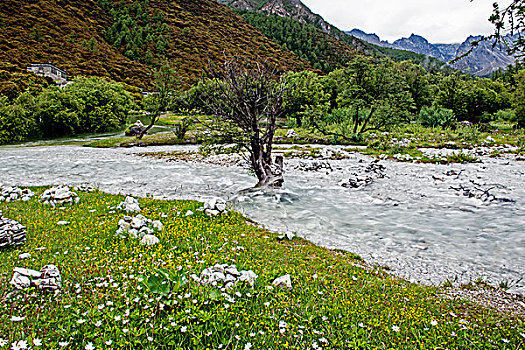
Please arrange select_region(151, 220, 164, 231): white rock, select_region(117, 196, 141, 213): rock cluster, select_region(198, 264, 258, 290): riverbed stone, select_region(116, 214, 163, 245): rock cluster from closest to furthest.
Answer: select_region(198, 264, 258, 290): riverbed stone < select_region(116, 214, 163, 245): rock cluster < select_region(151, 220, 164, 231): white rock < select_region(117, 196, 141, 213): rock cluster

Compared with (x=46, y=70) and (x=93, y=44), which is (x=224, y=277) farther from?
(x=93, y=44)

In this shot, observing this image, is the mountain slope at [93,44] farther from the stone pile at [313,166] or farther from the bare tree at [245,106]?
the bare tree at [245,106]

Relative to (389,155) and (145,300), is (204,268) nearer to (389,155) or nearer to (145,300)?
(145,300)

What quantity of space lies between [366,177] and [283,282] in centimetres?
1339

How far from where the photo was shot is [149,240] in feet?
23.6

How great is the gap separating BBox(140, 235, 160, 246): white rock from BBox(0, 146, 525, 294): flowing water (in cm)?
440

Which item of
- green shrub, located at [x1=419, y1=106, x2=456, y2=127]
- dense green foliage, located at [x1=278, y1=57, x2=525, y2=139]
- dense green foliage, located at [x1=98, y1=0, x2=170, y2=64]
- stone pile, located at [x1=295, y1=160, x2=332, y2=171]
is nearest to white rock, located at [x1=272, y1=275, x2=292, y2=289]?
dense green foliage, located at [x1=278, y1=57, x2=525, y2=139]

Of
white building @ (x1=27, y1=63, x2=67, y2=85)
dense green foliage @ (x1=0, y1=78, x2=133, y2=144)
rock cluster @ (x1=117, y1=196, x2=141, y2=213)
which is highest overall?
white building @ (x1=27, y1=63, x2=67, y2=85)

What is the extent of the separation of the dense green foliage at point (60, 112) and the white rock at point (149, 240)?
146 ft

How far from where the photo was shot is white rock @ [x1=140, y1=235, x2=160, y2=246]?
7117 mm

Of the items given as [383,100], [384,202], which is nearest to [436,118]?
[383,100]

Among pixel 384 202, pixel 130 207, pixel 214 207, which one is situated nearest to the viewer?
pixel 130 207

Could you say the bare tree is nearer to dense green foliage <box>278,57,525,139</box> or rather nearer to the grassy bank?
Result: dense green foliage <box>278,57,525,139</box>

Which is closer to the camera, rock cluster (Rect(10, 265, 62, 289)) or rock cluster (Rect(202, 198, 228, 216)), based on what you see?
rock cluster (Rect(10, 265, 62, 289))
